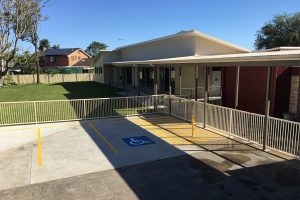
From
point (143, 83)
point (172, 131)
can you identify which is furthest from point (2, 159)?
point (143, 83)

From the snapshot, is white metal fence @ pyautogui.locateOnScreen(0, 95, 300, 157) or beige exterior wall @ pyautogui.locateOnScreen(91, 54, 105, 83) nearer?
white metal fence @ pyautogui.locateOnScreen(0, 95, 300, 157)

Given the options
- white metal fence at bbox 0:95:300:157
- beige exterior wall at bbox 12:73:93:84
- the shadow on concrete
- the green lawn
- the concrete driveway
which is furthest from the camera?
beige exterior wall at bbox 12:73:93:84

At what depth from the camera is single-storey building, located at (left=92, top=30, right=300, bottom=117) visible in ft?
36.0

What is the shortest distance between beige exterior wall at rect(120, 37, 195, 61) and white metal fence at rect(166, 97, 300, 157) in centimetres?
851

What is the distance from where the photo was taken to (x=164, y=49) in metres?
25.2

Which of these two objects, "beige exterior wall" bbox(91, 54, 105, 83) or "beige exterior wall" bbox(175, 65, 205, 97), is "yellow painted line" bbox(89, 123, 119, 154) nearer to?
"beige exterior wall" bbox(175, 65, 205, 97)

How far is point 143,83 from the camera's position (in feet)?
100

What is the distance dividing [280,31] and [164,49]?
1412 inches

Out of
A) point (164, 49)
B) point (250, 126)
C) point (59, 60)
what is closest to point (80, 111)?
point (250, 126)

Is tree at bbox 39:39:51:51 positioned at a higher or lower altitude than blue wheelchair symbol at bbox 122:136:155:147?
higher

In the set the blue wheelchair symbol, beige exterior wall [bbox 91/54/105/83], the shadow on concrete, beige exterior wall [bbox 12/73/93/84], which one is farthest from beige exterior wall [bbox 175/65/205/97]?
beige exterior wall [bbox 12/73/93/84]

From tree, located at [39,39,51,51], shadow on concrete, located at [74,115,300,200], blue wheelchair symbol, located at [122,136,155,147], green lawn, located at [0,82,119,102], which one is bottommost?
shadow on concrete, located at [74,115,300,200]

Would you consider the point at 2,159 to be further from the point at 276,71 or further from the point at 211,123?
the point at 276,71

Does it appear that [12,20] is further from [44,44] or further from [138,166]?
[44,44]
